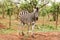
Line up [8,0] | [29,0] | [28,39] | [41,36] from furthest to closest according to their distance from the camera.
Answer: [8,0] → [29,0] → [41,36] → [28,39]

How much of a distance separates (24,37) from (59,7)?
9.57 m

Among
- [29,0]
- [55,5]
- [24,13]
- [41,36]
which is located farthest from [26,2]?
[41,36]

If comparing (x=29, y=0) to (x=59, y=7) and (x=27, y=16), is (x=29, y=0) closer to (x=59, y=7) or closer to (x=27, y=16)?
(x=59, y=7)

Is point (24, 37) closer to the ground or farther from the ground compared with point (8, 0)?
closer to the ground

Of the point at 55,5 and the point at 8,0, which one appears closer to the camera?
the point at 55,5

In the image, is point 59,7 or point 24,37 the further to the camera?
point 59,7

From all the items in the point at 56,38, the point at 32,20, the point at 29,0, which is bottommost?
the point at 56,38

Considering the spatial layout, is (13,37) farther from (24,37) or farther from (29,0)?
(29,0)

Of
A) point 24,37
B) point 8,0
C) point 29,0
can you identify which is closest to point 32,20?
point 24,37

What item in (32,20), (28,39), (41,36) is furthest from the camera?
(32,20)

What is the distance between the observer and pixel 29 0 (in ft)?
60.3

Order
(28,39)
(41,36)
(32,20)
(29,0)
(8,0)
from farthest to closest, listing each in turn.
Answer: (8,0) → (29,0) → (32,20) → (41,36) → (28,39)

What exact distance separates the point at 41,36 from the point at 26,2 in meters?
8.98

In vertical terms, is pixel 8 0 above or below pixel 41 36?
above
